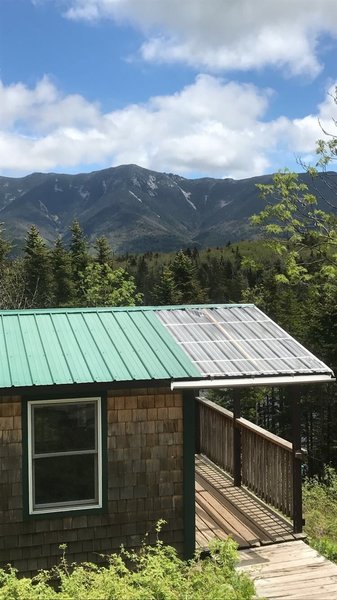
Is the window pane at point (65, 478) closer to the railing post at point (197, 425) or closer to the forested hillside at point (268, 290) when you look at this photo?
the railing post at point (197, 425)

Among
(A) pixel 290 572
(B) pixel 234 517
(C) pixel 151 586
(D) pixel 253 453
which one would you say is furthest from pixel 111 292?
(C) pixel 151 586

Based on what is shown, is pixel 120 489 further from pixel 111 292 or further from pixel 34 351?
pixel 111 292

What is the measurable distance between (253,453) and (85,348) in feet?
12.8

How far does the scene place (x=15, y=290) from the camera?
35531 mm

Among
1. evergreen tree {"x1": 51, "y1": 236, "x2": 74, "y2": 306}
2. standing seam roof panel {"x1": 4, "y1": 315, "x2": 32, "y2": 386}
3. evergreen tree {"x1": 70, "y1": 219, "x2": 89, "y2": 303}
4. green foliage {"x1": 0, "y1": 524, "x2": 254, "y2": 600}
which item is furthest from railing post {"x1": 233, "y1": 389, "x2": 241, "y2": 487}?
evergreen tree {"x1": 70, "y1": 219, "x2": 89, "y2": 303}

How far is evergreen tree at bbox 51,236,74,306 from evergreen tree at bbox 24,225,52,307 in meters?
0.78

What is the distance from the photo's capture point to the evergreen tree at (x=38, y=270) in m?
47.5

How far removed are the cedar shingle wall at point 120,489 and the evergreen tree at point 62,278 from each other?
1595 inches

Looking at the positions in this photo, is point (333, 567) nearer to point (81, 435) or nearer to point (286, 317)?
point (81, 435)

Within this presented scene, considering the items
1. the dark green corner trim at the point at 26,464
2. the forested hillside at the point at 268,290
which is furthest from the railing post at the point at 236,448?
the forested hillside at the point at 268,290

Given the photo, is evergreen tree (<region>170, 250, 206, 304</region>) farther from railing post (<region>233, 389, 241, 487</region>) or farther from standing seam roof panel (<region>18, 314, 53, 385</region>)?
standing seam roof panel (<region>18, 314, 53, 385</region>)

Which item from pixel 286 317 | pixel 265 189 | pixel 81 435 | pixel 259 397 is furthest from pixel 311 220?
pixel 286 317

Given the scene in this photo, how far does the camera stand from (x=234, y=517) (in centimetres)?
888

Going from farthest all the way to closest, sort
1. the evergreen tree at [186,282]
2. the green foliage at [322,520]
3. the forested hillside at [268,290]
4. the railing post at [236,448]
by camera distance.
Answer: the evergreen tree at [186,282] → the forested hillside at [268,290] → the railing post at [236,448] → the green foliage at [322,520]
